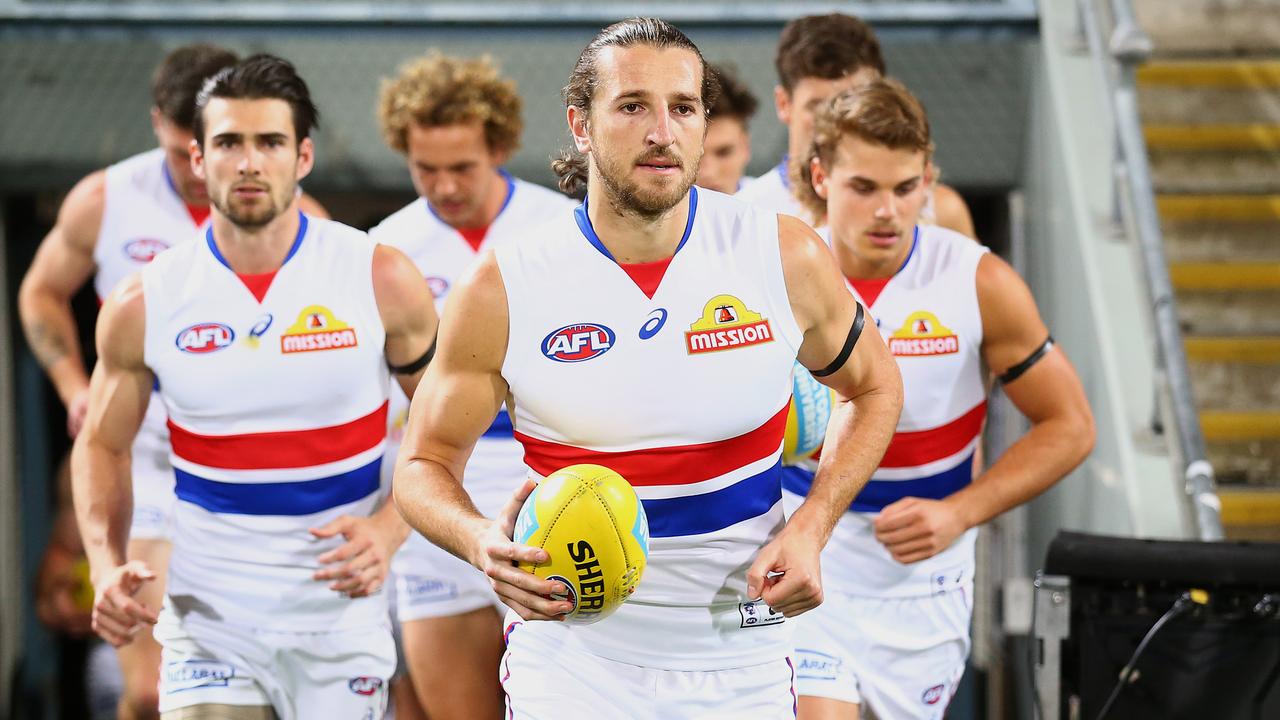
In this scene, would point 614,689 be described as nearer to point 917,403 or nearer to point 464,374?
point 464,374

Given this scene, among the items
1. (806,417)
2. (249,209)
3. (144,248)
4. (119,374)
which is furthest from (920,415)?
(144,248)

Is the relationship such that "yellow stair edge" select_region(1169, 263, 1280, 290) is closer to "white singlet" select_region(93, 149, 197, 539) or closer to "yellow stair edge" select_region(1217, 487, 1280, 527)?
"yellow stair edge" select_region(1217, 487, 1280, 527)

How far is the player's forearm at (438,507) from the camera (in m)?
3.29

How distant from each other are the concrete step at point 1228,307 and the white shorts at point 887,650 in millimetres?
2555

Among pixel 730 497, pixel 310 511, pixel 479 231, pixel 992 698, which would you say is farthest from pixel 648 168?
pixel 992 698

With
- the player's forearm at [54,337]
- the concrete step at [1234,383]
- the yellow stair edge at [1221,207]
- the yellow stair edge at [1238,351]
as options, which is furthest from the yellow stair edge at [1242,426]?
the player's forearm at [54,337]

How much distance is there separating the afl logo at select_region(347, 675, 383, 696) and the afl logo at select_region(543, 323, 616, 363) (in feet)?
5.04

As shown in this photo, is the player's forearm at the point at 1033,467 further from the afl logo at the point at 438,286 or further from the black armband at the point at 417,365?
the afl logo at the point at 438,286

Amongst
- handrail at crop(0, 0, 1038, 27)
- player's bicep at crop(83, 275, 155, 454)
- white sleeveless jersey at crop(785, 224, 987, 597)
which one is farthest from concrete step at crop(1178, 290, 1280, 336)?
player's bicep at crop(83, 275, 155, 454)

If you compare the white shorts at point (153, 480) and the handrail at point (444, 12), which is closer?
the white shorts at point (153, 480)

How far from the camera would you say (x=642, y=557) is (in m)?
3.23

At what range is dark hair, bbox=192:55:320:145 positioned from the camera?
15.3 feet

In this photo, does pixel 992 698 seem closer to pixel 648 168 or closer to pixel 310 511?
pixel 310 511

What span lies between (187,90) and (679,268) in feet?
8.73
